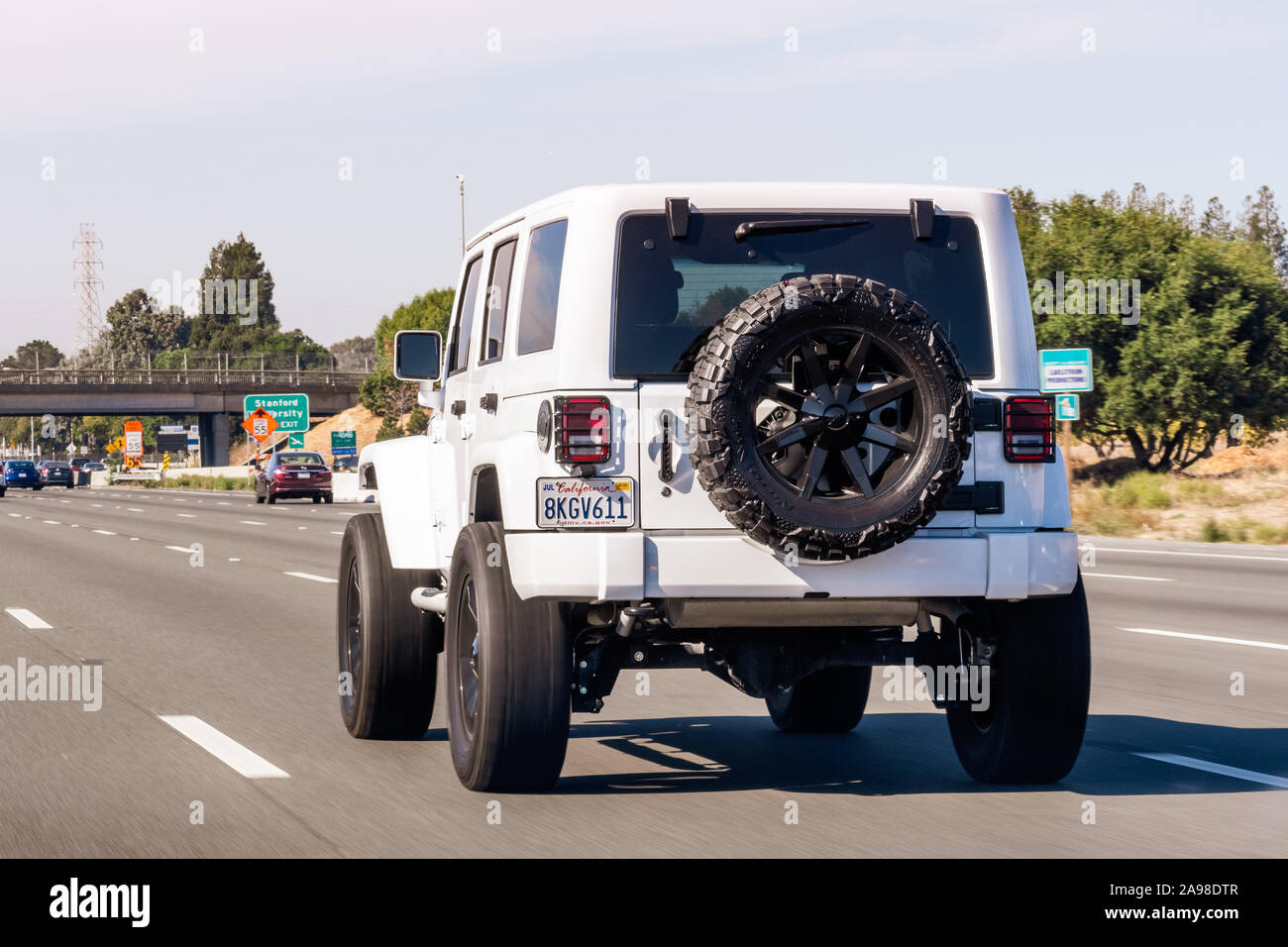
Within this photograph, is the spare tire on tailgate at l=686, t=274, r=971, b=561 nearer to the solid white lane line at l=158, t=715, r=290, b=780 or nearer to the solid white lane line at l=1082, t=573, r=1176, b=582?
the solid white lane line at l=158, t=715, r=290, b=780

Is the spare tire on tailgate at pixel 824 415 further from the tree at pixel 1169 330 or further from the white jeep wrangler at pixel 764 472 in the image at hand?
the tree at pixel 1169 330

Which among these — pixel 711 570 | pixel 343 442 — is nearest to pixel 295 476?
pixel 343 442

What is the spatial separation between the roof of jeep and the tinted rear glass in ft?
0.18

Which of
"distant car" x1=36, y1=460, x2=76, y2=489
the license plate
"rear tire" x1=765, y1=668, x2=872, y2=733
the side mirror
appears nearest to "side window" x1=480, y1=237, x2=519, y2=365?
the side mirror

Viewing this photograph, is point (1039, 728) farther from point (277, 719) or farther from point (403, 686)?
point (277, 719)

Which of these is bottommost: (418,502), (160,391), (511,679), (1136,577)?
(1136,577)

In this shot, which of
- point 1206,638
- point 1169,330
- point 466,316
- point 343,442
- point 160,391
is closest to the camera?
point 466,316


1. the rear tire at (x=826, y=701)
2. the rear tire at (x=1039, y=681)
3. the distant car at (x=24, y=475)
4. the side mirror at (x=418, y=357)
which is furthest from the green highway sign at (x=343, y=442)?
the rear tire at (x=1039, y=681)

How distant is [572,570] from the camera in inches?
250

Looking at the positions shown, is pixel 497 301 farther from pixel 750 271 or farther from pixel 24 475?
pixel 24 475

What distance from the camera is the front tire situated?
21.7ft

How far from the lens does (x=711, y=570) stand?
636 cm

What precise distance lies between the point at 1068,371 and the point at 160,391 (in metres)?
90.9

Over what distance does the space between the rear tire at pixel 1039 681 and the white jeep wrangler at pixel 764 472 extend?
0.03 ft
